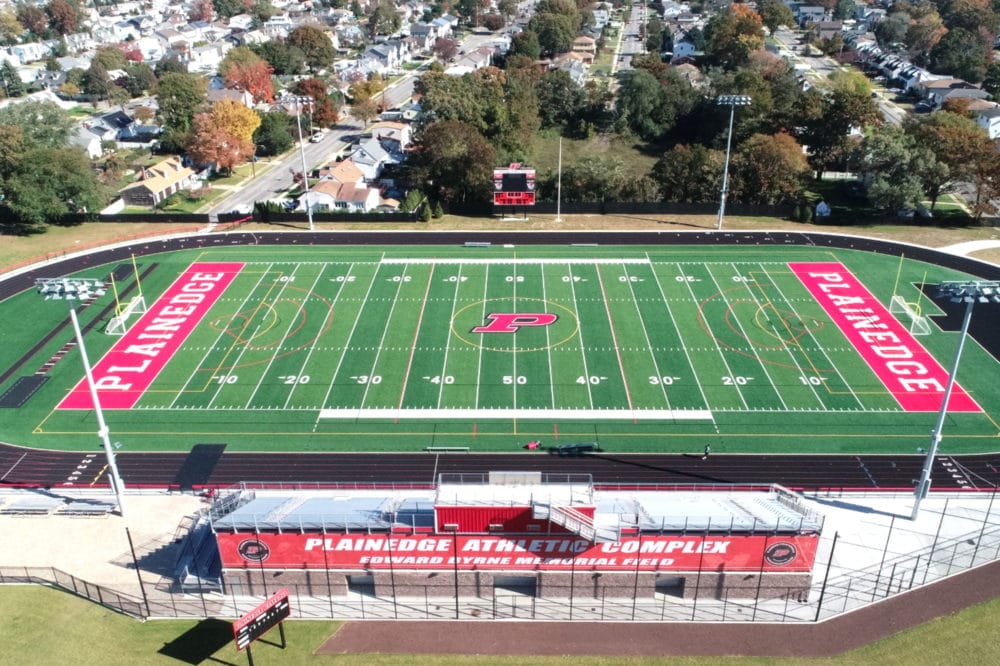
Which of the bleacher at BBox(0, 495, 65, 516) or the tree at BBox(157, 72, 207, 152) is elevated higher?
the tree at BBox(157, 72, 207, 152)

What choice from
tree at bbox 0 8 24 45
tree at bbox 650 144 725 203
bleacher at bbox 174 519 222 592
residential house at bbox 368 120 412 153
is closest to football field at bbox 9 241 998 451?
bleacher at bbox 174 519 222 592

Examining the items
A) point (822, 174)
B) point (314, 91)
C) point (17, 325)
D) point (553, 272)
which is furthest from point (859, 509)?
point (314, 91)

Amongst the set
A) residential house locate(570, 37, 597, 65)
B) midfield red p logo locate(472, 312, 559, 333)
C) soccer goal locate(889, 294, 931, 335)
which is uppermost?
residential house locate(570, 37, 597, 65)

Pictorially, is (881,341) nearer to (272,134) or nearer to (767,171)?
(767,171)

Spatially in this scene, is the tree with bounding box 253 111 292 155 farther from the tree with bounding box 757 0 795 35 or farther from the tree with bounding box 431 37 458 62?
the tree with bounding box 757 0 795 35

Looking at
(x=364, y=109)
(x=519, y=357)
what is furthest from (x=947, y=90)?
(x=519, y=357)

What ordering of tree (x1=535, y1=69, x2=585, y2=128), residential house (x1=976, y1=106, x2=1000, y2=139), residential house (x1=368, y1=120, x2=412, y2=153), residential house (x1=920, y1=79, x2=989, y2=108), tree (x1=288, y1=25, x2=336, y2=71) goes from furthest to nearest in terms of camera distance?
tree (x1=288, y1=25, x2=336, y2=71) < residential house (x1=920, y1=79, x2=989, y2=108) < tree (x1=535, y1=69, x2=585, y2=128) < residential house (x1=976, y1=106, x2=1000, y2=139) < residential house (x1=368, y1=120, x2=412, y2=153)

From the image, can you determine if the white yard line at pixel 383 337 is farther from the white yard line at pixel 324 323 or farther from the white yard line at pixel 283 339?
the white yard line at pixel 283 339

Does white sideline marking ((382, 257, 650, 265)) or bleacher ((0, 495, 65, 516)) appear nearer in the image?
bleacher ((0, 495, 65, 516))
